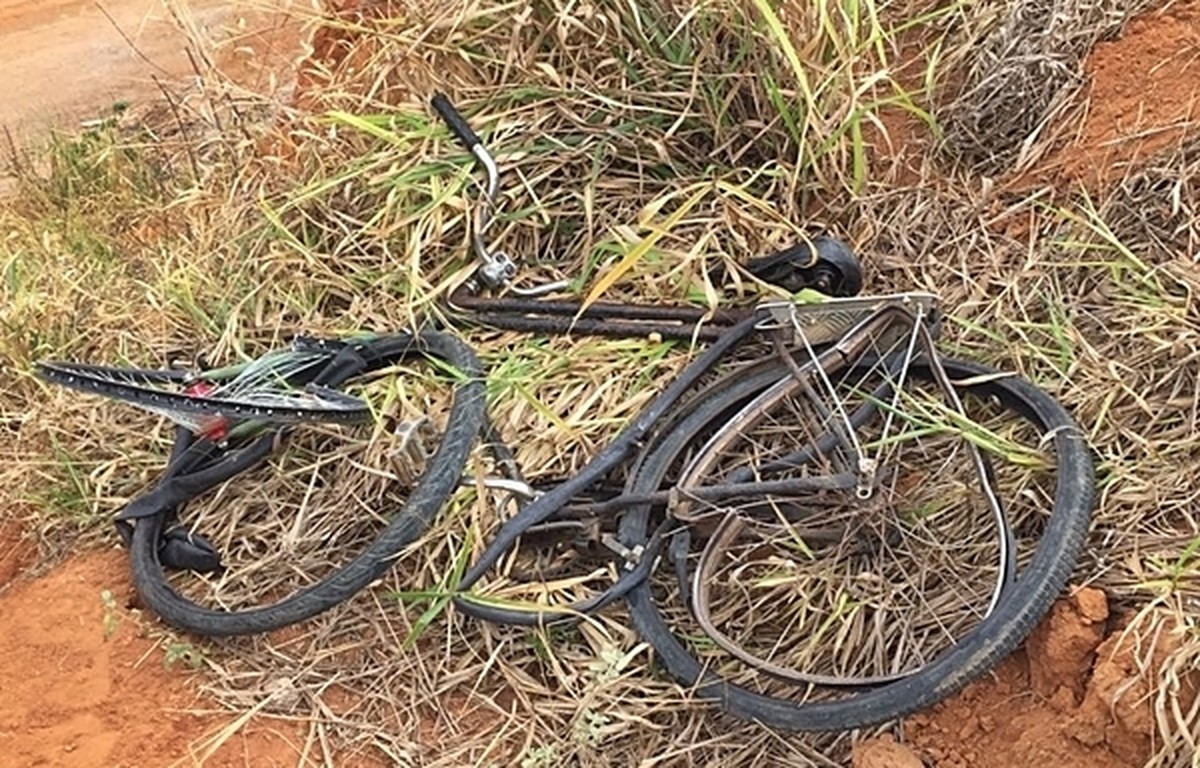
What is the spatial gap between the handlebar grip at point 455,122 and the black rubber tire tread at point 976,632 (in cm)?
120

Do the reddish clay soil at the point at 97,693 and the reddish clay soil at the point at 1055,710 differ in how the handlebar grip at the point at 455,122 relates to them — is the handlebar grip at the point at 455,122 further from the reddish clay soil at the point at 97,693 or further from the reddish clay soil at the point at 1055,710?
the reddish clay soil at the point at 1055,710

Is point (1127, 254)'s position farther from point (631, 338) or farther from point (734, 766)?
point (734, 766)

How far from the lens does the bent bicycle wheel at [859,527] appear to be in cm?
226

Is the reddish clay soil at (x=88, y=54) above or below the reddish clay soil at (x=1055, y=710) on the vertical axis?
above

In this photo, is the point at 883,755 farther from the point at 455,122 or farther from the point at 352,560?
the point at 455,122

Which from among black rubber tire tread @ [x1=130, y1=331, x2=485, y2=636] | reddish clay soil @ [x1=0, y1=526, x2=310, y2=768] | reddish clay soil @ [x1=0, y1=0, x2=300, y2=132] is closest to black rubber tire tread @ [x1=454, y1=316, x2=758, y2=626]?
black rubber tire tread @ [x1=130, y1=331, x2=485, y2=636]

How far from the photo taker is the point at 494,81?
3.39 meters

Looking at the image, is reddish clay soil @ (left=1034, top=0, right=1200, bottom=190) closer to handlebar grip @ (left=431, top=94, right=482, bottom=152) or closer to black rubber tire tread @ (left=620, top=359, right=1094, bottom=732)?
black rubber tire tread @ (left=620, top=359, right=1094, bottom=732)

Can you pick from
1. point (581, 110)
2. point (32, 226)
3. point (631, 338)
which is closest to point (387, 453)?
point (631, 338)

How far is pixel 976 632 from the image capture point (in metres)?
2.21

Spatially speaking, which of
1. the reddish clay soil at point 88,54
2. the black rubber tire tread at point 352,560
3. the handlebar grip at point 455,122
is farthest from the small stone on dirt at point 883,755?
the reddish clay soil at point 88,54

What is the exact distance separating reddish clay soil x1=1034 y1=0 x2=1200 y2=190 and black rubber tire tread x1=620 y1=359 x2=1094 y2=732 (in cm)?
65

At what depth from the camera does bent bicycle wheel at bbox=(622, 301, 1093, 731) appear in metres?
2.26

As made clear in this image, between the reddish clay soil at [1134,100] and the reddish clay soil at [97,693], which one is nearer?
the reddish clay soil at [97,693]
